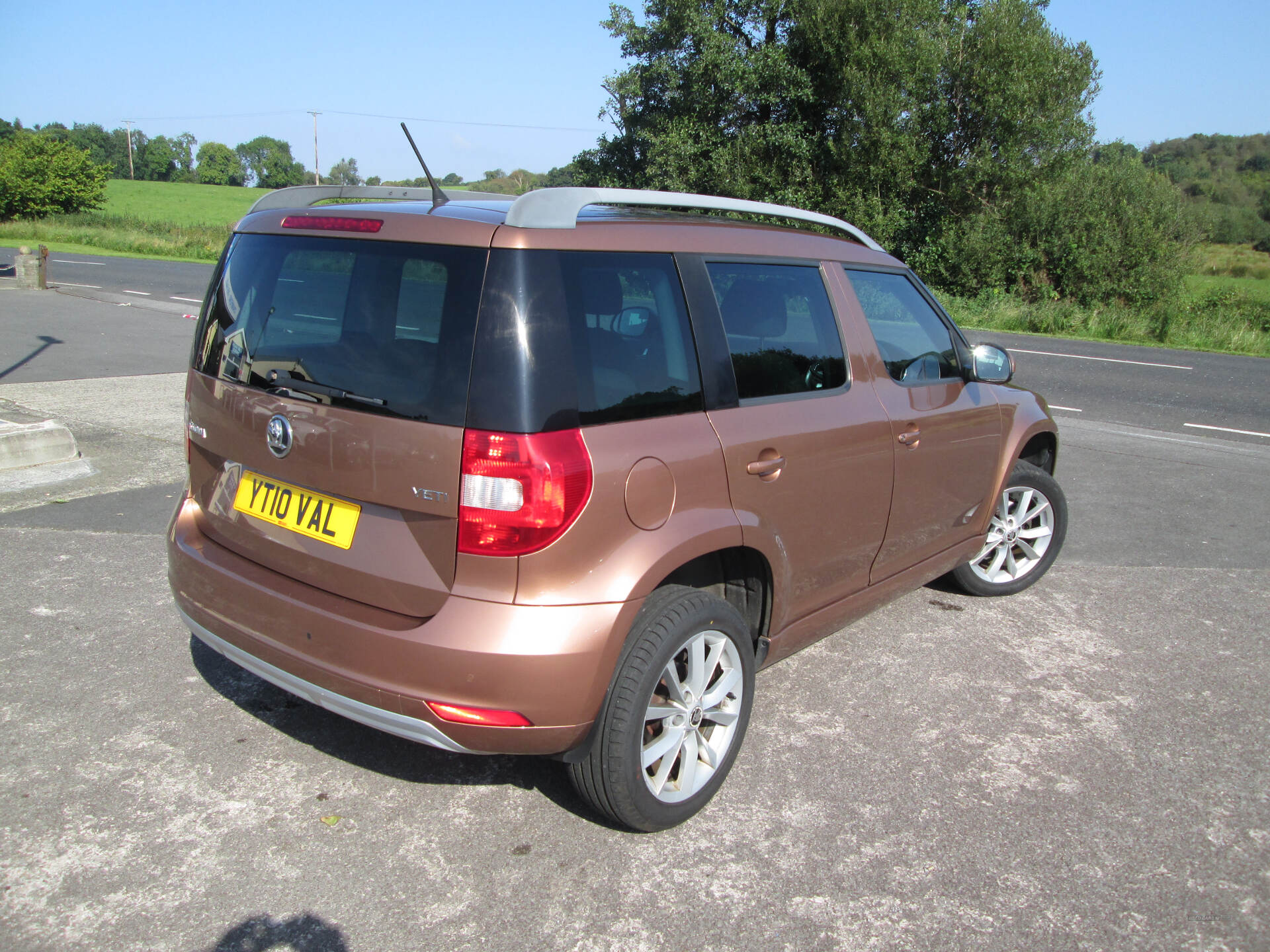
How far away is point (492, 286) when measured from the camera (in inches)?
93.7

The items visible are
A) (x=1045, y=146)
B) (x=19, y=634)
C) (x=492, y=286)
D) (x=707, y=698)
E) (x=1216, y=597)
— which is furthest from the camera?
(x=1045, y=146)

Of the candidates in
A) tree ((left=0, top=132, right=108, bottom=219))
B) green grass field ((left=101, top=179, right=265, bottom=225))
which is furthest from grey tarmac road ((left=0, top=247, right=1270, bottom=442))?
green grass field ((left=101, top=179, right=265, bottom=225))

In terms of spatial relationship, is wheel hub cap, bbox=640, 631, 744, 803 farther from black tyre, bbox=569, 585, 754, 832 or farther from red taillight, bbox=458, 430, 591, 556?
red taillight, bbox=458, 430, 591, 556

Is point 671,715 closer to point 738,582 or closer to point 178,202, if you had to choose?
point 738,582

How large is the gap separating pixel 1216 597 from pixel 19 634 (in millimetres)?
5741

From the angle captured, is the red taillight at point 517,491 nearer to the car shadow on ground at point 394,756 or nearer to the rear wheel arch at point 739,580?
the rear wheel arch at point 739,580

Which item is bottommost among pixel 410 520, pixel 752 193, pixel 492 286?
pixel 410 520

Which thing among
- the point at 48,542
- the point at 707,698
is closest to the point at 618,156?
the point at 48,542

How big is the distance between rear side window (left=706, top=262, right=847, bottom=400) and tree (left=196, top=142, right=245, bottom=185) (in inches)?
4996

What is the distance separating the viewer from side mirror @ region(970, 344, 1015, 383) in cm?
418

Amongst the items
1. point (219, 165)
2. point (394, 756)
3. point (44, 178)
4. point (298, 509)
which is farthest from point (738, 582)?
point (219, 165)

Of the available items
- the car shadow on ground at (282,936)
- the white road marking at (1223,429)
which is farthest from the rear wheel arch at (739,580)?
the white road marking at (1223,429)

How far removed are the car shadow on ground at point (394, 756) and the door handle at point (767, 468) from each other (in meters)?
→ 1.16

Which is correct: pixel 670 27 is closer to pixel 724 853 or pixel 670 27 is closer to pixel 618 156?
pixel 618 156
